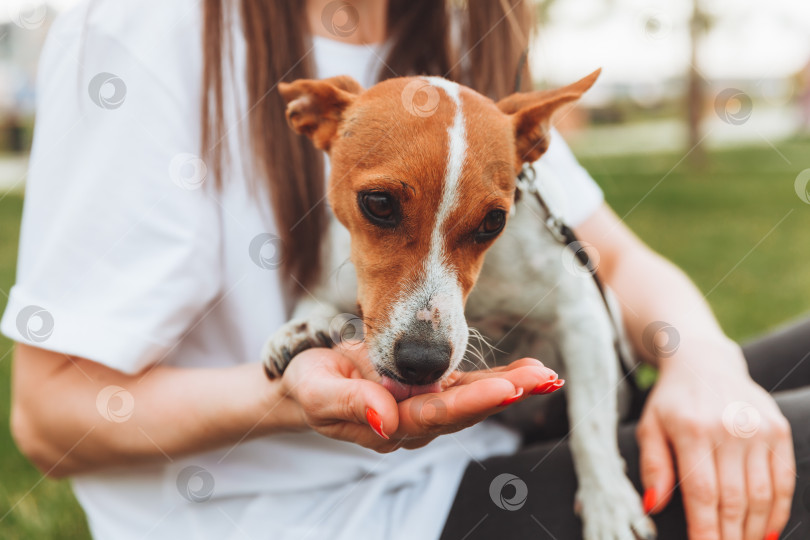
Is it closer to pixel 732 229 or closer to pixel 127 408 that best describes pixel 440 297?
pixel 127 408

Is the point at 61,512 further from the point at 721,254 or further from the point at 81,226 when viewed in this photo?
the point at 721,254

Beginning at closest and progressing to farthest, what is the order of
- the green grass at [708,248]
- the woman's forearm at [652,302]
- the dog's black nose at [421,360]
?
the dog's black nose at [421,360] < the woman's forearm at [652,302] < the green grass at [708,248]

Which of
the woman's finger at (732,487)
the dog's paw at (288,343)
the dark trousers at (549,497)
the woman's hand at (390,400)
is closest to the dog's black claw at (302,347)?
the dog's paw at (288,343)

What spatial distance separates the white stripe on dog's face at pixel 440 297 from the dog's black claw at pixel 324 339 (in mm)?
321

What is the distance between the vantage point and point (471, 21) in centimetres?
196

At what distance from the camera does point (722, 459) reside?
177 centimetres

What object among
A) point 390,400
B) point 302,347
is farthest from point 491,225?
point 302,347

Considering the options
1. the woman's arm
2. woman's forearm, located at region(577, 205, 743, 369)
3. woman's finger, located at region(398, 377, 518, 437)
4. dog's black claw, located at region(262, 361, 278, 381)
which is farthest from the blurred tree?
woman's finger, located at region(398, 377, 518, 437)

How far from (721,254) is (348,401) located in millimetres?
6506

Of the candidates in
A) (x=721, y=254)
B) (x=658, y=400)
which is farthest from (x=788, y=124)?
(x=658, y=400)

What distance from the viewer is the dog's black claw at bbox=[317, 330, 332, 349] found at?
1655 millimetres

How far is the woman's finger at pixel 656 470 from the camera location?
5.72 feet

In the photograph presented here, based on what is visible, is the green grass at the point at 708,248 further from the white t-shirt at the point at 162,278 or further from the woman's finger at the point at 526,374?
the white t-shirt at the point at 162,278

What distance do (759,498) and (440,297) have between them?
3.39 feet
